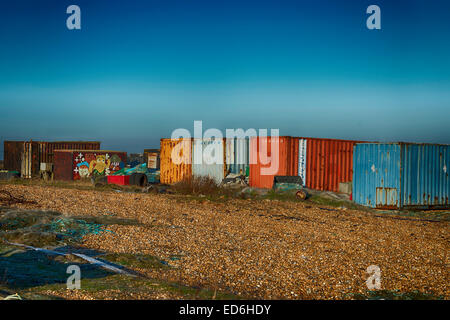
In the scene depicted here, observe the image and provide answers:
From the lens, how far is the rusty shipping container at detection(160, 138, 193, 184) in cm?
2588

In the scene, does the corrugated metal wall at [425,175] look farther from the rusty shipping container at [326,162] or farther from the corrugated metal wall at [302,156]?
the corrugated metal wall at [302,156]

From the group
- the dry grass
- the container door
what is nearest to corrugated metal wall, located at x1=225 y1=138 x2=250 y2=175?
the dry grass

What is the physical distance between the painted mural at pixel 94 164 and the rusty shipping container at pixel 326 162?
1523 centimetres

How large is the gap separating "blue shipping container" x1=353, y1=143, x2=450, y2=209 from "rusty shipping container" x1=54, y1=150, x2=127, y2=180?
19797 mm

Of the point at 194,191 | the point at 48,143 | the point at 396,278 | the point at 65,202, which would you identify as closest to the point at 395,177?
the point at 194,191

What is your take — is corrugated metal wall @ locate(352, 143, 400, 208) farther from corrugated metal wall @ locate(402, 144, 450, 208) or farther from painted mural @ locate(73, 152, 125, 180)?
painted mural @ locate(73, 152, 125, 180)

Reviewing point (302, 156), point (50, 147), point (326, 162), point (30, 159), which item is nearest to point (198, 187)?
point (302, 156)

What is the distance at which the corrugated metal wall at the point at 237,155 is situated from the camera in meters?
24.0

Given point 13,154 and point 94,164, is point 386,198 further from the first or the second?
point 13,154

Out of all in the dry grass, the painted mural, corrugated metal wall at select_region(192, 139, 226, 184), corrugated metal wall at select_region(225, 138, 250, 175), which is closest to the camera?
the dry grass

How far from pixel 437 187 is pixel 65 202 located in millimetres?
14938

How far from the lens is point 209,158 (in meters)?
25.1
